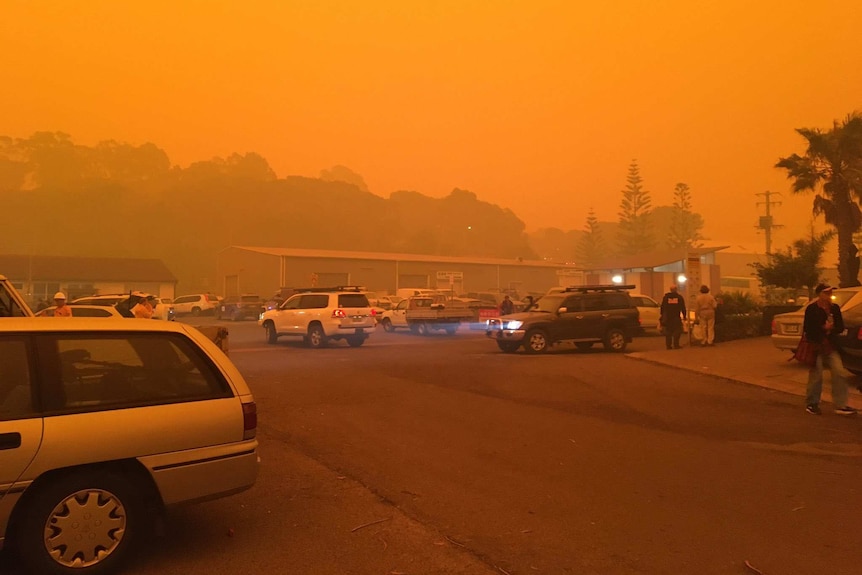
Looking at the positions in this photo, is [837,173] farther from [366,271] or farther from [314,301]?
[366,271]

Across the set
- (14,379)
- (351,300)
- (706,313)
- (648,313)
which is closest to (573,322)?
(706,313)

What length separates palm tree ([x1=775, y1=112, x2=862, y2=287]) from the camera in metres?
27.0

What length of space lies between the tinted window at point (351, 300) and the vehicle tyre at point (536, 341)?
18.7 feet

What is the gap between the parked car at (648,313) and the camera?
78.0ft

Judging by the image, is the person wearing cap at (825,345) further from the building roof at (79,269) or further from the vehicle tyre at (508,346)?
the building roof at (79,269)

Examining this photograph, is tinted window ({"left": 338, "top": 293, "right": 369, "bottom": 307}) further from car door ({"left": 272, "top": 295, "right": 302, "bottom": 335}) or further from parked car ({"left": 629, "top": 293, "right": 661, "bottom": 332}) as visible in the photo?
parked car ({"left": 629, "top": 293, "right": 661, "bottom": 332})

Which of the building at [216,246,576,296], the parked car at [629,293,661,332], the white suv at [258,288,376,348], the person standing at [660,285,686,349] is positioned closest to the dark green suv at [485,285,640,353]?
the person standing at [660,285,686,349]

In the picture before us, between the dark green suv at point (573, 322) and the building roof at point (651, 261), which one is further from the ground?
the building roof at point (651, 261)

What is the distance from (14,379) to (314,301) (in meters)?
16.8

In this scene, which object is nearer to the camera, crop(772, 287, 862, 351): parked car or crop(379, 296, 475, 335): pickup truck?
crop(772, 287, 862, 351): parked car

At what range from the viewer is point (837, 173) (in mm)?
27484

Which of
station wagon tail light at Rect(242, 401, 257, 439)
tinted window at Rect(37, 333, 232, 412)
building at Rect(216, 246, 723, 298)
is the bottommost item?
station wagon tail light at Rect(242, 401, 257, 439)

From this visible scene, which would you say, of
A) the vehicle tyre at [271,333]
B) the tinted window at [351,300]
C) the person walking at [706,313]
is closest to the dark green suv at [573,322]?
the person walking at [706,313]

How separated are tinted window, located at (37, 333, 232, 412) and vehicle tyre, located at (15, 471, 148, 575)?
474 millimetres
